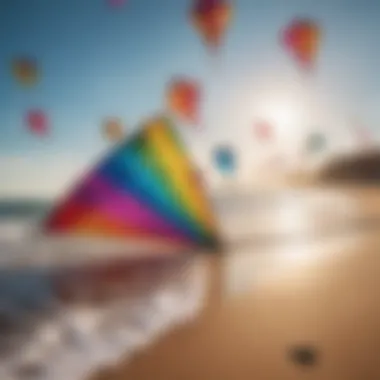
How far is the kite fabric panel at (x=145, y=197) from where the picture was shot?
1307mm

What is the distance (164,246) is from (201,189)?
0.15 meters

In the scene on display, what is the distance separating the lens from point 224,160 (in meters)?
1.31

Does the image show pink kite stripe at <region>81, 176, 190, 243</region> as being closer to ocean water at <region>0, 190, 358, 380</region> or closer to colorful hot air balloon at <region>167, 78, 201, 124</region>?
ocean water at <region>0, 190, 358, 380</region>

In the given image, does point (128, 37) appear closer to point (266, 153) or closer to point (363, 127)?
point (266, 153)

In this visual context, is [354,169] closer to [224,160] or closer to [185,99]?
[224,160]

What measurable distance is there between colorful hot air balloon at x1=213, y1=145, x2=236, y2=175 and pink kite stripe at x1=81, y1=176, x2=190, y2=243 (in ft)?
0.54

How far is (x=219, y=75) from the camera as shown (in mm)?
1323

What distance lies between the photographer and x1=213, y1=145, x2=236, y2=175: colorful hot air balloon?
4.28ft

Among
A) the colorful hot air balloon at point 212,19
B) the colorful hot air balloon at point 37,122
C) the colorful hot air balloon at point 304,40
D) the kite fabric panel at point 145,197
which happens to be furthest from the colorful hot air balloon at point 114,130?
the colorful hot air balloon at point 304,40

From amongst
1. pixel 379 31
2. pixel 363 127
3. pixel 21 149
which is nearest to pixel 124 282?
pixel 21 149

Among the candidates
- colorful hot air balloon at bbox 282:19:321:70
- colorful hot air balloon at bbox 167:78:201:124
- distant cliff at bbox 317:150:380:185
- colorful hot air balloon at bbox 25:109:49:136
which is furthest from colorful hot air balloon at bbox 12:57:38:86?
distant cliff at bbox 317:150:380:185

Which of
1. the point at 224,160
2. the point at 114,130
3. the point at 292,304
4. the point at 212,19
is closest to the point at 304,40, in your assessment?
the point at 212,19

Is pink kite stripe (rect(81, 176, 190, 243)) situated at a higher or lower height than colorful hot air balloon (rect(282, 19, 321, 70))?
lower

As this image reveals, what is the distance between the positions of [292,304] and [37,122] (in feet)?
2.19
